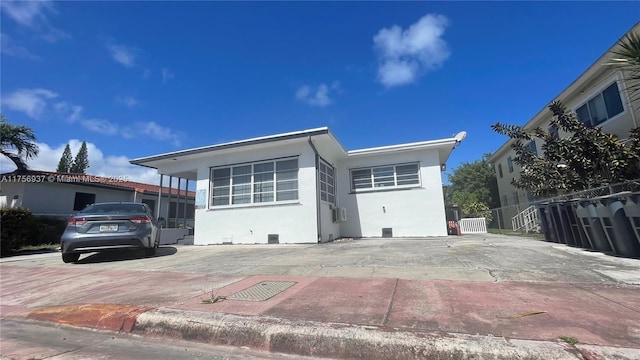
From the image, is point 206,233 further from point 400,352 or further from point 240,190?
point 400,352

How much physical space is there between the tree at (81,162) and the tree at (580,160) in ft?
190

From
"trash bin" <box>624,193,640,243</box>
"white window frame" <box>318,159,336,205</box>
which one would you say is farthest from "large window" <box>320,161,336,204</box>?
"trash bin" <box>624,193,640,243</box>

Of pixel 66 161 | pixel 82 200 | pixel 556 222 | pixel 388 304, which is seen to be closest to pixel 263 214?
pixel 388 304

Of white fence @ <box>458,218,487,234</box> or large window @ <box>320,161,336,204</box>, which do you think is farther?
white fence @ <box>458,218,487,234</box>

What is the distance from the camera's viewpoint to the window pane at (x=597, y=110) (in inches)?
438

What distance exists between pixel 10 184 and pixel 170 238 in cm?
1257

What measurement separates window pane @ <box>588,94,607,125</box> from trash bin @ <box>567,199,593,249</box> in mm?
6885

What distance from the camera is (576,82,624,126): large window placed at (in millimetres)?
10414

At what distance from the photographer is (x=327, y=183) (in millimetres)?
11953

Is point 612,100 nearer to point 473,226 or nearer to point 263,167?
point 473,226

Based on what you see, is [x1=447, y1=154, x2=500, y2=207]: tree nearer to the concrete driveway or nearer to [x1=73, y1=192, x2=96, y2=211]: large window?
the concrete driveway

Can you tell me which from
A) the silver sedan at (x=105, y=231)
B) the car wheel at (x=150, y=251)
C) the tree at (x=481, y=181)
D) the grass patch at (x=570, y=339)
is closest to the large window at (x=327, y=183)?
the car wheel at (x=150, y=251)

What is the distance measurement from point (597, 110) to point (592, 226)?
8.34 m

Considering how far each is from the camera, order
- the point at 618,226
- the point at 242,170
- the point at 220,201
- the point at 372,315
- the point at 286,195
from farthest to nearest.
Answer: the point at 220,201
the point at 242,170
the point at 286,195
the point at 618,226
the point at 372,315
